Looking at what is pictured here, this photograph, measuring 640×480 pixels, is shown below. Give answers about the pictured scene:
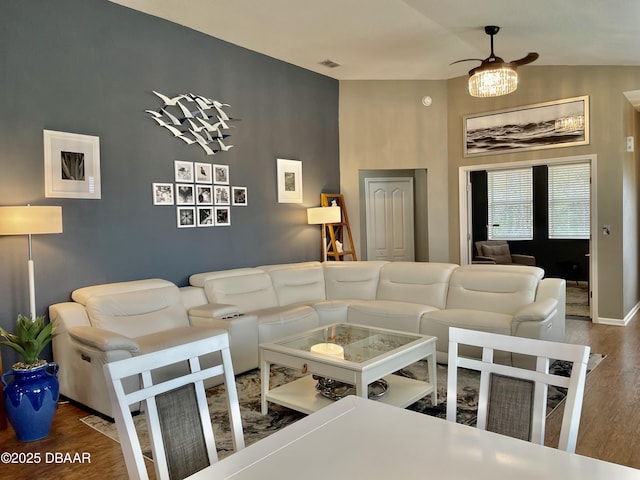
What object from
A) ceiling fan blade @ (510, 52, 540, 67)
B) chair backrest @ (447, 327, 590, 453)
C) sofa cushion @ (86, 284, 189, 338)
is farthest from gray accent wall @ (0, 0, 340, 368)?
chair backrest @ (447, 327, 590, 453)

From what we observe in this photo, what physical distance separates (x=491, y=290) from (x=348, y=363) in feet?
7.35

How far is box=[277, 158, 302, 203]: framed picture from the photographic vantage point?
5.83 meters

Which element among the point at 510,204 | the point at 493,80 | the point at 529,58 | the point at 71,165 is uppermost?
the point at 529,58

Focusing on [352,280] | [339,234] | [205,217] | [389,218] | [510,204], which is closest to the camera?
[205,217]

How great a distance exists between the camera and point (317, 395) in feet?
10.2

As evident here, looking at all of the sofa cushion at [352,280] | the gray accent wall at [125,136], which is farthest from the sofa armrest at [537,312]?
the gray accent wall at [125,136]

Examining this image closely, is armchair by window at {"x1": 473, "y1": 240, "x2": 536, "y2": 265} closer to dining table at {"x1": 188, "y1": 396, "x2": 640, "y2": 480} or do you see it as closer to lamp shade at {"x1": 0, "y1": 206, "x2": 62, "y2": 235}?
lamp shade at {"x1": 0, "y1": 206, "x2": 62, "y2": 235}

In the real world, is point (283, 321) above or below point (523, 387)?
below

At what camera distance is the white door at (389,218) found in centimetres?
736

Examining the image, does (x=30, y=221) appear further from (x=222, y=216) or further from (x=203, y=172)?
(x=222, y=216)

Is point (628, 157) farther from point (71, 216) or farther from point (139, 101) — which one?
point (71, 216)

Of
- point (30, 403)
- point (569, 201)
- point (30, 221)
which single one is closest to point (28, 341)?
point (30, 403)

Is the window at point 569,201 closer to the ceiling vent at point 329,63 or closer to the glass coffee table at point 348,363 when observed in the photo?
the ceiling vent at point 329,63

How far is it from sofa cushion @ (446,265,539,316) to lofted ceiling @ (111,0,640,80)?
2317 millimetres
